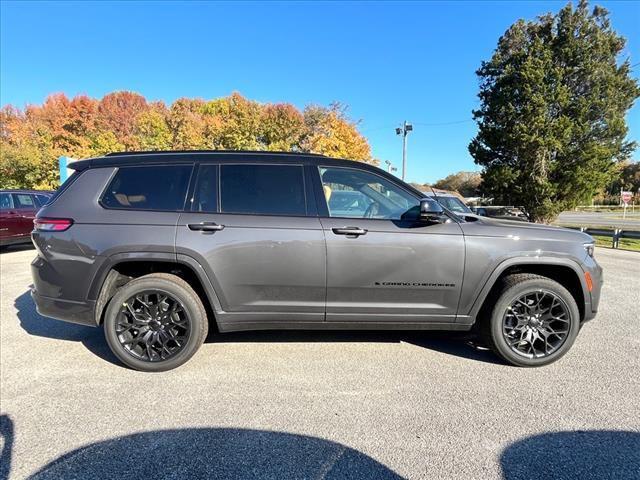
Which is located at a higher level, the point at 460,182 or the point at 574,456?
the point at 460,182

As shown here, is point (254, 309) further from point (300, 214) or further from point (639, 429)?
point (639, 429)

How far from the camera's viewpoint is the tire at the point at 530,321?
11.0 ft

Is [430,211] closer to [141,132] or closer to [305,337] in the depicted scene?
[305,337]

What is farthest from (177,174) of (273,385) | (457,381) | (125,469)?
(457,381)

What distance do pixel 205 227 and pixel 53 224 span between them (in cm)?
138

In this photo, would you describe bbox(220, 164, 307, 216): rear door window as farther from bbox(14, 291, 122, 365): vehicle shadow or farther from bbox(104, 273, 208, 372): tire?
bbox(14, 291, 122, 365): vehicle shadow

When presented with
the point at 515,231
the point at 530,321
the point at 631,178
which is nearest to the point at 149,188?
the point at 515,231

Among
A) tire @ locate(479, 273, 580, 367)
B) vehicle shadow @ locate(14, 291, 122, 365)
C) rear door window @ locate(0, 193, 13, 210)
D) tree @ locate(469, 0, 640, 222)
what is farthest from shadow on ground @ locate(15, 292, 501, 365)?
tree @ locate(469, 0, 640, 222)

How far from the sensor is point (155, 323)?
3.32 meters

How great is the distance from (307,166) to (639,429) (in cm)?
315

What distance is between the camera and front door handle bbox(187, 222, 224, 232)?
3197mm

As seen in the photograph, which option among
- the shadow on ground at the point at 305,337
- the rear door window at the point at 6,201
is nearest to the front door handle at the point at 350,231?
the shadow on ground at the point at 305,337

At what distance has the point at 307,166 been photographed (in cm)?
344

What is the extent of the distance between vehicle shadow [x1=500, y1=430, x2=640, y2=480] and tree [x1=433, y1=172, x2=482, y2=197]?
258 feet
